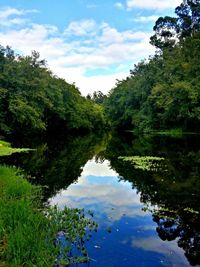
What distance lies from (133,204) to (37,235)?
22.5 ft

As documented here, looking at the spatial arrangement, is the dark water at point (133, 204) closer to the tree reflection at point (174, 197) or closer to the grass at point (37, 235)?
the tree reflection at point (174, 197)

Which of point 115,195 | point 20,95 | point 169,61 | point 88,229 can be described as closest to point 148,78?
point 169,61

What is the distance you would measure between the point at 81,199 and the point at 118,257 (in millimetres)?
6674

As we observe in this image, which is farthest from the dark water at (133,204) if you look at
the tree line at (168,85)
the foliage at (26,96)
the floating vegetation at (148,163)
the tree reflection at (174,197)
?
the tree line at (168,85)

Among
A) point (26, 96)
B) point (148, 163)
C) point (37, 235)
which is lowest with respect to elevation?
point (37, 235)

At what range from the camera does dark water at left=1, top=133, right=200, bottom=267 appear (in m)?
9.05

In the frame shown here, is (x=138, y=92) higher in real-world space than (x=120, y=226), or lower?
higher

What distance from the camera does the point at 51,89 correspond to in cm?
6588

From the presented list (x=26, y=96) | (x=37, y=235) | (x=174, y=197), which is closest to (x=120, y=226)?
(x=37, y=235)

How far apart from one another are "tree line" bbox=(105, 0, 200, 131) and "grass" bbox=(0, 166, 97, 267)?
43629mm

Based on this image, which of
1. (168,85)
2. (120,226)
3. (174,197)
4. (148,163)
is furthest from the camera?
(168,85)

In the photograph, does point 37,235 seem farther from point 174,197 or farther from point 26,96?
point 26,96

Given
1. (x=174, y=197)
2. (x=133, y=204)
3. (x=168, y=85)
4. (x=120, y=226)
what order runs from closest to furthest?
(x=120, y=226)
(x=133, y=204)
(x=174, y=197)
(x=168, y=85)

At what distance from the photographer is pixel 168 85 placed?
204 feet
